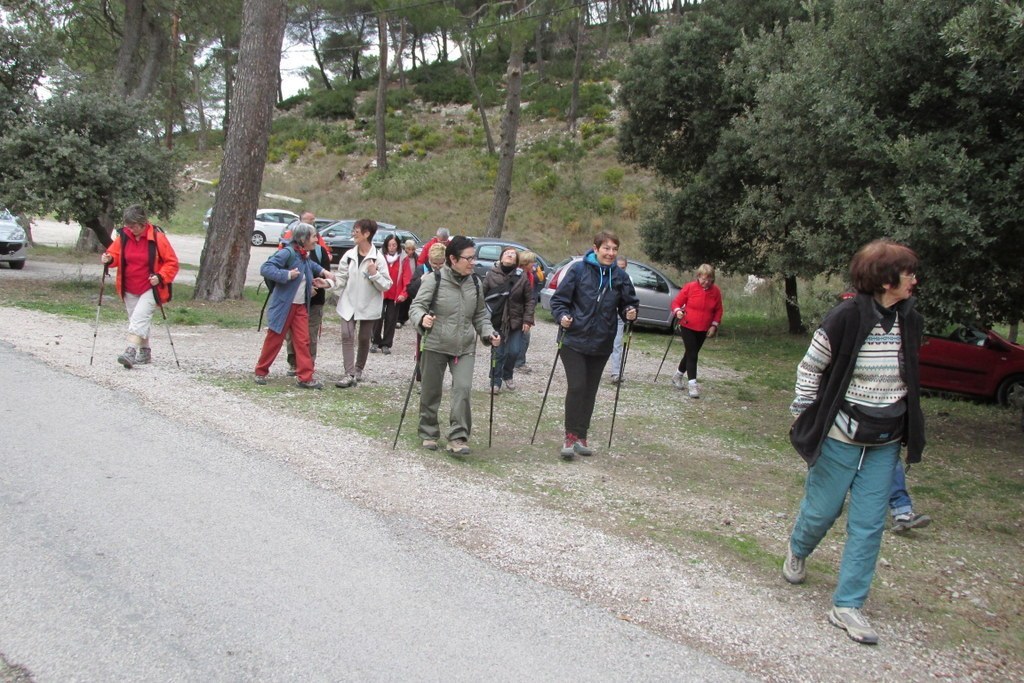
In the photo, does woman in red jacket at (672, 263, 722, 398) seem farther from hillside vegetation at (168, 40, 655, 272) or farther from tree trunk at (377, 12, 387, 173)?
tree trunk at (377, 12, 387, 173)

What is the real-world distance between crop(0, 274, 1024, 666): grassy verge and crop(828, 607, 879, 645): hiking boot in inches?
11.8

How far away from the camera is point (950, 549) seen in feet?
19.8

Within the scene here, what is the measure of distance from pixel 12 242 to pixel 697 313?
16386mm

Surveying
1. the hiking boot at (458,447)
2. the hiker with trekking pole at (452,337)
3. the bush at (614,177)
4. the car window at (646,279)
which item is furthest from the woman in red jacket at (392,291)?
the bush at (614,177)

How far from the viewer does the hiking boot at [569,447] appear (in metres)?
7.53

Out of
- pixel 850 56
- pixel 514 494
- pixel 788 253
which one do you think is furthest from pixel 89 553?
pixel 788 253

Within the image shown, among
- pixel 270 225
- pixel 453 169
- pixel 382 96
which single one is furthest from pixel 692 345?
pixel 453 169

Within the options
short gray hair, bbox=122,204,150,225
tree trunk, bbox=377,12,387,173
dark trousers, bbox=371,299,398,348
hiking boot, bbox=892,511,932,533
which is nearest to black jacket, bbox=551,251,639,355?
hiking boot, bbox=892,511,932,533

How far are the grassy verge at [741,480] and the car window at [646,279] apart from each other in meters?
6.45

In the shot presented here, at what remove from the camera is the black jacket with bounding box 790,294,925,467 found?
4.57 m

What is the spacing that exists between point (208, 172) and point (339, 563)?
52.0 metres

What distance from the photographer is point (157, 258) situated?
955 centimetres

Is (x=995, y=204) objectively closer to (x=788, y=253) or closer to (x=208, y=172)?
(x=788, y=253)

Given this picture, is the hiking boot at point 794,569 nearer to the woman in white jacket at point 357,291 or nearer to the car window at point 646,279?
the woman in white jacket at point 357,291
